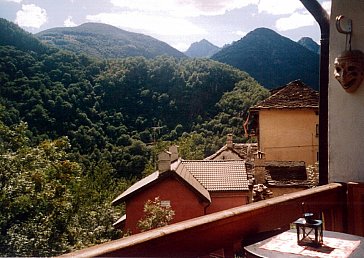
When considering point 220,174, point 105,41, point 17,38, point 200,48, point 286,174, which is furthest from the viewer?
point 200,48

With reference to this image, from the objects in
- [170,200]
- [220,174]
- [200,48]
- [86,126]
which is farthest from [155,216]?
[200,48]

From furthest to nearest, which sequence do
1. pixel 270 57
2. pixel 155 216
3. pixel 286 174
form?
pixel 270 57
pixel 286 174
pixel 155 216

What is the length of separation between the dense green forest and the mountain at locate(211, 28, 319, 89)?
436 cm

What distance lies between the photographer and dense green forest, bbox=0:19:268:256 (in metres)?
10.7

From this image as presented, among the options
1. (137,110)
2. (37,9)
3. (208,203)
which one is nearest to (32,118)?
(37,9)

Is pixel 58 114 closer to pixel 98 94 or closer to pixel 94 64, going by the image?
pixel 98 94

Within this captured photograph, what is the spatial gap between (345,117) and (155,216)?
8.35 m

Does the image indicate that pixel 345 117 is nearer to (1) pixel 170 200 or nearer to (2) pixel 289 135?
(1) pixel 170 200

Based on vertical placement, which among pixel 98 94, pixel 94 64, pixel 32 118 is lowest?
pixel 32 118

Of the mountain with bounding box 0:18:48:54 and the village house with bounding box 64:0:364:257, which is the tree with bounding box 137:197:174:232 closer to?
the village house with bounding box 64:0:364:257

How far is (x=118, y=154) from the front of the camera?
34281mm

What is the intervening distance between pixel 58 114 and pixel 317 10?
82.1ft

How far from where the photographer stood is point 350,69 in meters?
2.00

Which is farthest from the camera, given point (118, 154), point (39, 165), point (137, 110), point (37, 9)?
point (137, 110)
